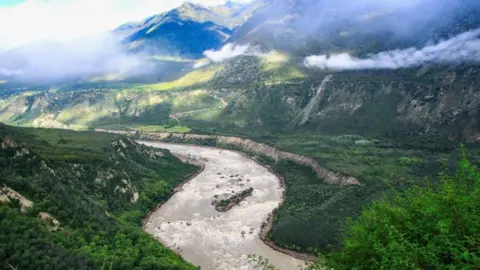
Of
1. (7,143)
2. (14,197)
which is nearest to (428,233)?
(14,197)

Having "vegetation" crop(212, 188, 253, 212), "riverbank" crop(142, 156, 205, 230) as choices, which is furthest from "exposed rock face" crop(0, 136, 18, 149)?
"vegetation" crop(212, 188, 253, 212)

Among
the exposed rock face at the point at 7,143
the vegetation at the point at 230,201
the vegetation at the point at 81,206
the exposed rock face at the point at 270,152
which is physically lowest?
the exposed rock face at the point at 270,152

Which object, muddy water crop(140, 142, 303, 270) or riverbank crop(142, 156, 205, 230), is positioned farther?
riverbank crop(142, 156, 205, 230)

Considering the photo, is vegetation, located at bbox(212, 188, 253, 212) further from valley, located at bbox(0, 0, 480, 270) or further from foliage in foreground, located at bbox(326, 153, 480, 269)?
foliage in foreground, located at bbox(326, 153, 480, 269)

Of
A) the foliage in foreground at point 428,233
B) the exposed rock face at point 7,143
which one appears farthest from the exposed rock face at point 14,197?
the foliage in foreground at point 428,233

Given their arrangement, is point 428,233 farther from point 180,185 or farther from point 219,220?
point 180,185

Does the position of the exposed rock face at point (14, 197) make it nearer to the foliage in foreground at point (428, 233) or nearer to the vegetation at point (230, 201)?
the vegetation at point (230, 201)

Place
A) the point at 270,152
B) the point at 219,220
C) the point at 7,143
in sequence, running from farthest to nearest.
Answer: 1. the point at 270,152
2. the point at 219,220
3. the point at 7,143
